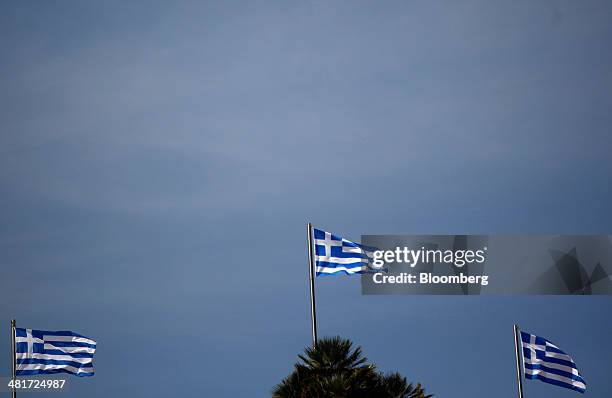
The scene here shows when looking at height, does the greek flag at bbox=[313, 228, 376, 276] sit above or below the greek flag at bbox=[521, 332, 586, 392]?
above

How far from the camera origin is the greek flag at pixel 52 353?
55750mm

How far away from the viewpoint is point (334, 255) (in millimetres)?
48938

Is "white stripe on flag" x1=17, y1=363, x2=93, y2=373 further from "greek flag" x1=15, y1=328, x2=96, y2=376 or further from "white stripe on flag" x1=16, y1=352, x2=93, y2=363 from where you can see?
"white stripe on flag" x1=16, y1=352, x2=93, y2=363

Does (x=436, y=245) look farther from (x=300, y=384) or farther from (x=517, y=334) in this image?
(x=300, y=384)

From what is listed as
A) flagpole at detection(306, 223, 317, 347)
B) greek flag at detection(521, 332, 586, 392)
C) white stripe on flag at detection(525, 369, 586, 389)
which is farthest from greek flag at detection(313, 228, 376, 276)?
white stripe on flag at detection(525, 369, 586, 389)

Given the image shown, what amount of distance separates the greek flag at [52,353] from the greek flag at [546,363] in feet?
74.5

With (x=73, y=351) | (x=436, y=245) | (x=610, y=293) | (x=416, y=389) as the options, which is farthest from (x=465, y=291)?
(x=73, y=351)

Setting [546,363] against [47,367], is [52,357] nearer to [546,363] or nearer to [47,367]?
[47,367]

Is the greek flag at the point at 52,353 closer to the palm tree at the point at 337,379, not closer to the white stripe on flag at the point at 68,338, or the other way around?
the white stripe on flag at the point at 68,338

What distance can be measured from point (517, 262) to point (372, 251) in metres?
13.5

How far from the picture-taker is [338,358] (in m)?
40.6

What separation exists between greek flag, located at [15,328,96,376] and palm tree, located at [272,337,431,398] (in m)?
18.7

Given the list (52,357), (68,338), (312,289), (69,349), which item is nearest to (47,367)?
(52,357)

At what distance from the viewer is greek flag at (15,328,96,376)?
183 ft
